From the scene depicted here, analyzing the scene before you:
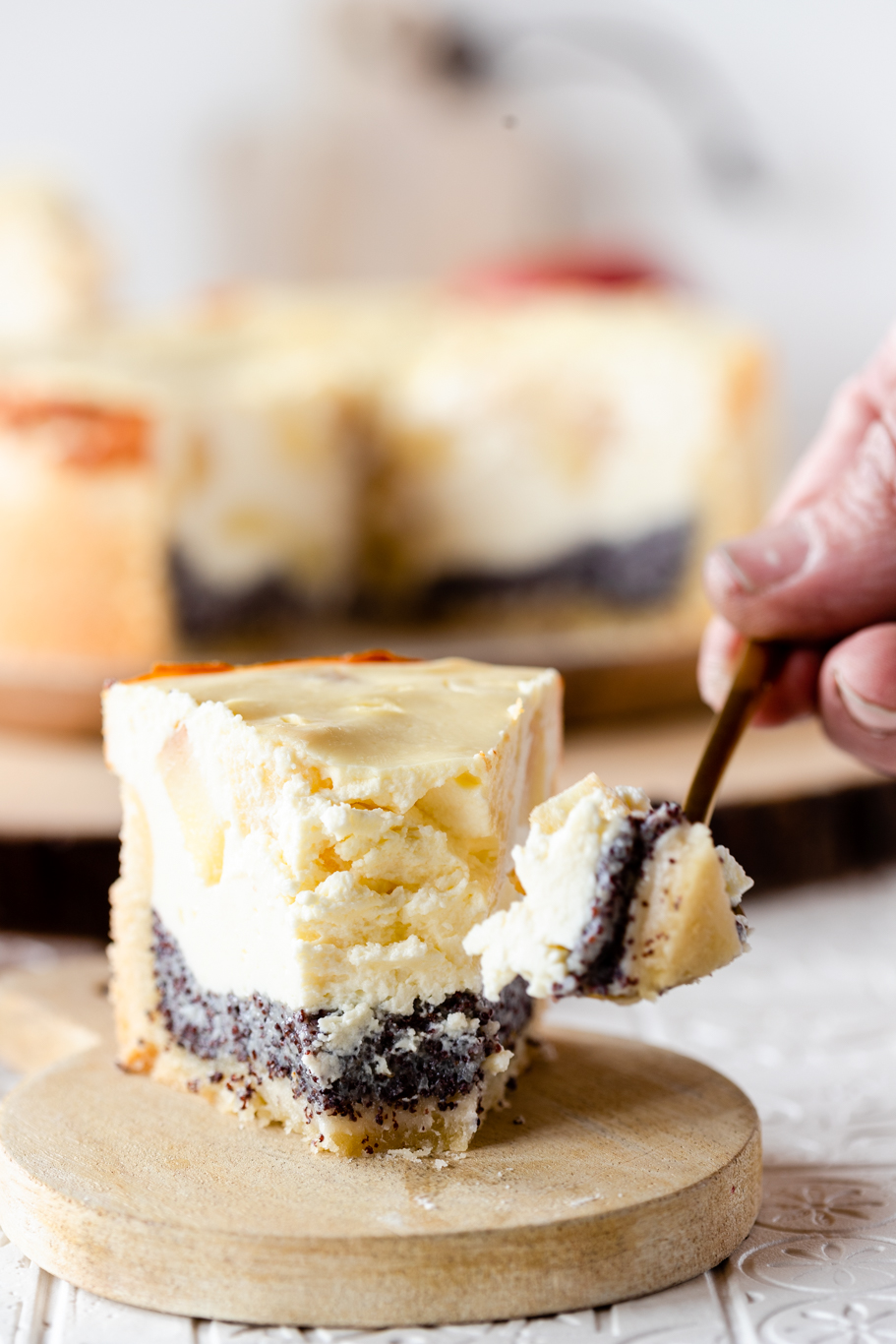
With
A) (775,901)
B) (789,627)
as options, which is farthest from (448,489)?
(789,627)

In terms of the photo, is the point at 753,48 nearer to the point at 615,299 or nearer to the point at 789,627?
the point at 615,299

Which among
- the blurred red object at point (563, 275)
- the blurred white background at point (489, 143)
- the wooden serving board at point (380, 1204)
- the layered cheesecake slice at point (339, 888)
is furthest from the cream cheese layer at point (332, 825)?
the blurred white background at point (489, 143)

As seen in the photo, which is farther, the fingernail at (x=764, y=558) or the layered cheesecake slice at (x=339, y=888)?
the fingernail at (x=764, y=558)

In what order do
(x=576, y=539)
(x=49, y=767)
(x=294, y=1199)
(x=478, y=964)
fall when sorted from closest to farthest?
(x=294, y=1199)
(x=478, y=964)
(x=49, y=767)
(x=576, y=539)

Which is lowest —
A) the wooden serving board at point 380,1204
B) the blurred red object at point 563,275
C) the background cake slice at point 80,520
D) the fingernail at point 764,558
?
the background cake slice at point 80,520

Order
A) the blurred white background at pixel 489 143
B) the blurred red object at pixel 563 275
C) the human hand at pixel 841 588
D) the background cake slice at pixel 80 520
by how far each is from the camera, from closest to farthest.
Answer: the human hand at pixel 841 588
the background cake slice at pixel 80 520
the blurred red object at pixel 563 275
the blurred white background at pixel 489 143

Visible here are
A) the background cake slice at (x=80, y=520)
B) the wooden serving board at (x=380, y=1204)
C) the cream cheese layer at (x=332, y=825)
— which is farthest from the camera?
the background cake slice at (x=80, y=520)

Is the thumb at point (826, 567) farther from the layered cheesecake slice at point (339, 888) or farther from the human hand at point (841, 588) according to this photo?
the layered cheesecake slice at point (339, 888)
